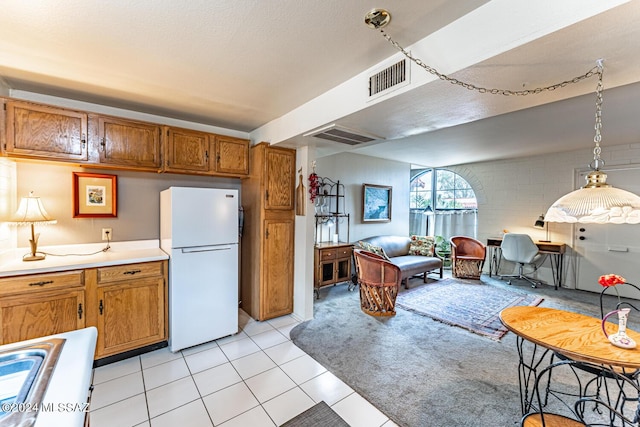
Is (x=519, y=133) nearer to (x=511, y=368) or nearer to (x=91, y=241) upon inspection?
(x=511, y=368)

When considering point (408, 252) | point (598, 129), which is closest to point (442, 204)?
point (408, 252)

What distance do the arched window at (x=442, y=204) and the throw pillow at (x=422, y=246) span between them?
1489 mm

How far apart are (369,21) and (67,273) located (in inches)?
114

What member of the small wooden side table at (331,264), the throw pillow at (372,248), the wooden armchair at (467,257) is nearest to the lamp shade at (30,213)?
the small wooden side table at (331,264)

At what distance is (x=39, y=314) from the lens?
2062mm

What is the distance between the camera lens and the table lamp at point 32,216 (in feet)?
7.27

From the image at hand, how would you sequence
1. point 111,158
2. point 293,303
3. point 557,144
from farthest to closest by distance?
1. point 557,144
2. point 293,303
3. point 111,158

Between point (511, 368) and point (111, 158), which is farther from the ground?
point (111, 158)

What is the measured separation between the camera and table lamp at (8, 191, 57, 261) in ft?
7.27

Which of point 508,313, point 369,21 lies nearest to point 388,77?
point 369,21

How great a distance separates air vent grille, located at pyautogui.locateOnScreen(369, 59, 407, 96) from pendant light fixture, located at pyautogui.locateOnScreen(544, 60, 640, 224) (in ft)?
3.15

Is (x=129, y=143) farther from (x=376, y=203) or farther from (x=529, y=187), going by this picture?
(x=529, y=187)

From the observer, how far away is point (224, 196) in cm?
283

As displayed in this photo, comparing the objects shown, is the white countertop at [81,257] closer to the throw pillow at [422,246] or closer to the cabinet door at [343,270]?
the cabinet door at [343,270]
